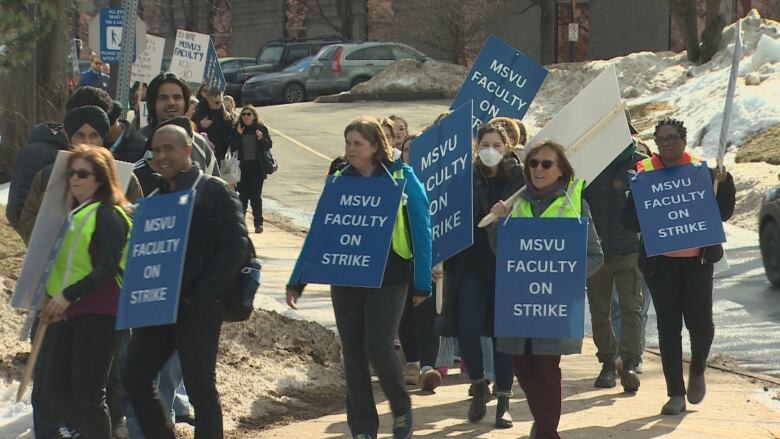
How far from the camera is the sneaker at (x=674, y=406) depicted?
28.6 feet

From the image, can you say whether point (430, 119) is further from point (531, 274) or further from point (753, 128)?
point (531, 274)

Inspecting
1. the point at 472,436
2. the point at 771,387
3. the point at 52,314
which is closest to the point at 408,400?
the point at 472,436

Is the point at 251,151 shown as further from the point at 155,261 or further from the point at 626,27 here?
the point at 626,27

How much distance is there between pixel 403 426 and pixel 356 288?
72 cm

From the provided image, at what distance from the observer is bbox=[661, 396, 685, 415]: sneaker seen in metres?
8.73

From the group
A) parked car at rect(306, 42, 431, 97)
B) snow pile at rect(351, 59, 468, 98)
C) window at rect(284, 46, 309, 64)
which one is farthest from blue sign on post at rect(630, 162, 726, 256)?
window at rect(284, 46, 309, 64)

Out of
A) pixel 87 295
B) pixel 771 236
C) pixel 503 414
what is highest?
pixel 87 295

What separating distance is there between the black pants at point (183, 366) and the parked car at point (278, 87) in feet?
103

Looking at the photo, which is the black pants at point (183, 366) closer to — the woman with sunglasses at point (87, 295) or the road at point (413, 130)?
the woman with sunglasses at point (87, 295)

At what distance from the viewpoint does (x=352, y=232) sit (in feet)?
25.3

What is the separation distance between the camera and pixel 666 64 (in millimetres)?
30969

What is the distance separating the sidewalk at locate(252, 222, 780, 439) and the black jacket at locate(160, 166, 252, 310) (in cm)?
172

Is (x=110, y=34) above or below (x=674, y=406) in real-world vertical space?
above

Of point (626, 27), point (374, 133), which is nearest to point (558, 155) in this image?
point (374, 133)
